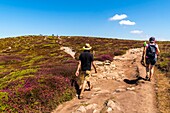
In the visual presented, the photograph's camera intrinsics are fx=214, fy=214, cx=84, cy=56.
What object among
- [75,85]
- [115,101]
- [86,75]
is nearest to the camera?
[115,101]

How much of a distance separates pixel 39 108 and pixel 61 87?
106 inches

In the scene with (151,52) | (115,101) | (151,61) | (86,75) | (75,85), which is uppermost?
(151,52)

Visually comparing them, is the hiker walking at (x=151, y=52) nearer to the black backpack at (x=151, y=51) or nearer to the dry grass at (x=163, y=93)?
the black backpack at (x=151, y=51)

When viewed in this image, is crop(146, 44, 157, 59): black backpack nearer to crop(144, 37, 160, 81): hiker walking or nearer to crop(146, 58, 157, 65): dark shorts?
crop(144, 37, 160, 81): hiker walking

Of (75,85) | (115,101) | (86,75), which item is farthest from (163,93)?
(75,85)

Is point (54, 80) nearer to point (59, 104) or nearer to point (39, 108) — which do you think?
point (59, 104)

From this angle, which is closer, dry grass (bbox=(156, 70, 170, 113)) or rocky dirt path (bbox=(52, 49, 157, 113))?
rocky dirt path (bbox=(52, 49, 157, 113))

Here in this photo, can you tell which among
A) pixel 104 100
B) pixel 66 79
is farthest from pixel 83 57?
pixel 104 100

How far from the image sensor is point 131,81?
17.5 meters

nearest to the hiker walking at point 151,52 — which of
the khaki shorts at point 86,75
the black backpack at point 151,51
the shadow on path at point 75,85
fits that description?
the black backpack at point 151,51

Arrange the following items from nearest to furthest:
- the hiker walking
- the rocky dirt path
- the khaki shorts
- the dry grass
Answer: the rocky dirt path
the dry grass
the khaki shorts
the hiker walking

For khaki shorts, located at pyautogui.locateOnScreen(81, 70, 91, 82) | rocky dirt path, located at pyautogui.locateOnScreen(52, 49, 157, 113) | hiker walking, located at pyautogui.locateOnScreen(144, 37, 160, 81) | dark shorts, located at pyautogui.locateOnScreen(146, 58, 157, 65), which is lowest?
rocky dirt path, located at pyautogui.locateOnScreen(52, 49, 157, 113)

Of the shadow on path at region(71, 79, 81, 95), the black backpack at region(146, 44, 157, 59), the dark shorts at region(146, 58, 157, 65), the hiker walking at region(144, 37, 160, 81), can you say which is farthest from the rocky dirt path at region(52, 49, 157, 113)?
the black backpack at region(146, 44, 157, 59)

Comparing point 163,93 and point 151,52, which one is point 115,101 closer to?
point 163,93
